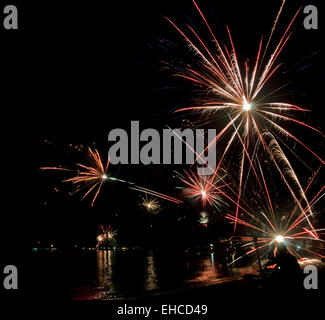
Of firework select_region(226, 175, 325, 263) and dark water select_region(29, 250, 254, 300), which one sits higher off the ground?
firework select_region(226, 175, 325, 263)

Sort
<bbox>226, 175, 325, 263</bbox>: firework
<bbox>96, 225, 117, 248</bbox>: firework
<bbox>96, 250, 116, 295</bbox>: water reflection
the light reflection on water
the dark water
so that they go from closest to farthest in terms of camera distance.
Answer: the light reflection on water
the dark water
<bbox>96, 250, 116, 295</bbox>: water reflection
<bbox>226, 175, 325, 263</bbox>: firework
<bbox>96, 225, 117, 248</bbox>: firework

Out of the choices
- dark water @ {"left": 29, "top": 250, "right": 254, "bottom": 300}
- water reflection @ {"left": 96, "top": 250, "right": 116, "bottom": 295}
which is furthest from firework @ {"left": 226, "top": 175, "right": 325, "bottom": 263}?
water reflection @ {"left": 96, "top": 250, "right": 116, "bottom": 295}

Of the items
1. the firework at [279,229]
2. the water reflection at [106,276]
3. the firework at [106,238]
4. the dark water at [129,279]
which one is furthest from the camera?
the firework at [106,238]

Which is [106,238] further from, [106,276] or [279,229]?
[279,229]

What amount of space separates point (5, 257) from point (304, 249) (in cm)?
2884

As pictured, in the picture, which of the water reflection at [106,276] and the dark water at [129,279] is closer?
the dark water at [129,279]

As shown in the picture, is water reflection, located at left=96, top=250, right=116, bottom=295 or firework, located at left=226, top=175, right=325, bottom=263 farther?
firework, located at left=226, top=175, right=325, bottom=263

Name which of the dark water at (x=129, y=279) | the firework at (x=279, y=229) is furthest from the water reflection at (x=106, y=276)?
the firework at (x=279, y=229)

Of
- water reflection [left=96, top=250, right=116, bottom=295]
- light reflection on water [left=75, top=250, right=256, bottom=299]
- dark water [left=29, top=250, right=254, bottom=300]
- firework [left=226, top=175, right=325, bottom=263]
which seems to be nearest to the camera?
light reflection on water [left=75, top=250, right=256, bottom=299]

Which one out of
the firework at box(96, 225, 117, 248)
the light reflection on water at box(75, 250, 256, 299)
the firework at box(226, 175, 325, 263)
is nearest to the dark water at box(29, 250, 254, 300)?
the light reflection on water at box(75, 250, 256, 299)

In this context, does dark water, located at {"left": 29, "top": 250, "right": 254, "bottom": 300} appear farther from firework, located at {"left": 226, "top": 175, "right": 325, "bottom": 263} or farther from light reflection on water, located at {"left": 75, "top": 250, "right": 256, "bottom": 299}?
firework, located at {"left": 226, "top": 175, "right": 325, "bottom": 263}

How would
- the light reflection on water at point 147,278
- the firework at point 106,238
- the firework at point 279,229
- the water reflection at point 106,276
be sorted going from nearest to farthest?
1. the light reflection on water at point 147,278
2. the water reflection at point 106,276
3. the firework at point 279,229
4. the firework at point 106,238

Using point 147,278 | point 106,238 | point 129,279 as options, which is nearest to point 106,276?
point 129,279

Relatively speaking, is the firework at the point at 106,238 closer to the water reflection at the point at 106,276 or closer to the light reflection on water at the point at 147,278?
the water reflection at the point at 106,276
